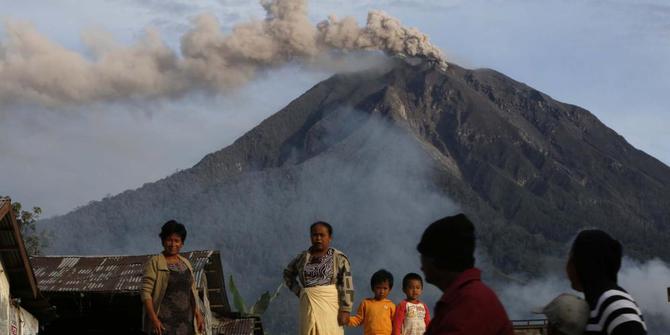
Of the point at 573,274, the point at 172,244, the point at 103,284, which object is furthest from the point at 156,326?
the point at 103,284

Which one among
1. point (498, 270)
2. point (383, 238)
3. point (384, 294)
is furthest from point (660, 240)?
point (384, 294)

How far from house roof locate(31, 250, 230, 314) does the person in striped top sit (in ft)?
60.0

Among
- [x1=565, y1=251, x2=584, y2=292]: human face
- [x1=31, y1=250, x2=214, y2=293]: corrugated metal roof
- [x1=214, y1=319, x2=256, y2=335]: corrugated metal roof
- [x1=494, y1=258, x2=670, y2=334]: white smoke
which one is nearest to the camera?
[x1=565, y1=251, x2=584, y2=292]: human face

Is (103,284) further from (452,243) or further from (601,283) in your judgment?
(452,243)

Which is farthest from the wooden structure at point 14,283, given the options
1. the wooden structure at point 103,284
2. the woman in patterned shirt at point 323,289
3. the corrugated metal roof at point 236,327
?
the corrugated metal roof at point 236,327

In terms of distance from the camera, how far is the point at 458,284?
618 cm

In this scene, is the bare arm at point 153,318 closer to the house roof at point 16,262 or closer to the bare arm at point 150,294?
the bare arm at point 150,294

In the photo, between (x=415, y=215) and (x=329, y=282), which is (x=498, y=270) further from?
(x=329, y=282)

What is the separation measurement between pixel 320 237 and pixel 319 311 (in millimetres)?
783

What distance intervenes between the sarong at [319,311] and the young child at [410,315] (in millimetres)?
1029

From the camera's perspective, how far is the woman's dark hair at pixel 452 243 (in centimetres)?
627

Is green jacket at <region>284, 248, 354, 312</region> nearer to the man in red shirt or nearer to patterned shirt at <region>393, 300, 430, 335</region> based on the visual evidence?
patterned shirt at <region>393, 300, 430, 335</region>

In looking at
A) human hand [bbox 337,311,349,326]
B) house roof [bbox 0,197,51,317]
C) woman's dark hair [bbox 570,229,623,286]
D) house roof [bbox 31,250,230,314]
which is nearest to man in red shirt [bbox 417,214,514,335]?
woman's dark hair [bbox 570,229,623,286]

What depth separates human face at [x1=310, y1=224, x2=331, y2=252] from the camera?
11.7 metres
